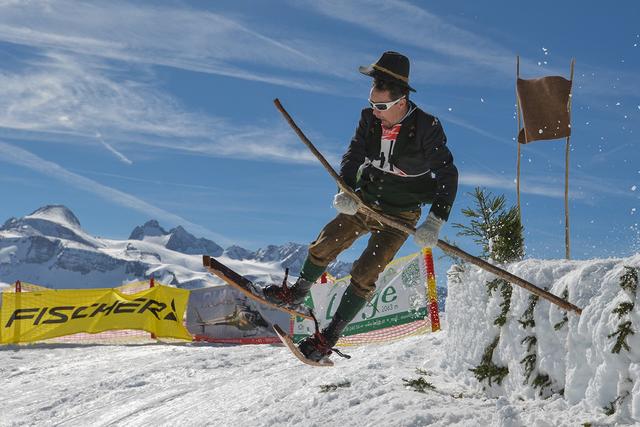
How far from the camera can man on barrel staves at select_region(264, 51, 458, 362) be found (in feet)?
17.0

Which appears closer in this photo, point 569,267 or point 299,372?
point 569,267

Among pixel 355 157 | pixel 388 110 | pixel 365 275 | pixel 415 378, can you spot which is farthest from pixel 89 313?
pixel 388 110

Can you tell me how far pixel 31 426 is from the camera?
28.7ft

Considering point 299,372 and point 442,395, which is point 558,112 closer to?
point 442,395

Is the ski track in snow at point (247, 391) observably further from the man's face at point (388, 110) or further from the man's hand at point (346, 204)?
the man's face at point (388, 110)

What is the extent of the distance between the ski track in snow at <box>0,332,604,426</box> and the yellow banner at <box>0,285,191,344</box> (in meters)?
3.05

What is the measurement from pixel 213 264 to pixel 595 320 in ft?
10.4

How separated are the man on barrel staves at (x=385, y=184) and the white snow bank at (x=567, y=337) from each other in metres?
1.02

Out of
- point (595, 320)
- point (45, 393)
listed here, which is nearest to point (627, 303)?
point (595, 320)

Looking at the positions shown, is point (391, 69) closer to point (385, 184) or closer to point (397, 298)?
point (385, 184)

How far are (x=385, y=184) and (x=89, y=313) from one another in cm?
1456

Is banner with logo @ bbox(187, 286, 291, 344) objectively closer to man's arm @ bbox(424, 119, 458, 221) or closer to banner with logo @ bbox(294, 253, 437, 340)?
banner with logo @ bbox(294, 253, 437, 340)

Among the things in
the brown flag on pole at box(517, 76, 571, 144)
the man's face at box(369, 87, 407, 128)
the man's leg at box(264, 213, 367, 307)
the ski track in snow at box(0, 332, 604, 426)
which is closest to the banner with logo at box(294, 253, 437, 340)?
the ski track in snow at box(0, 332, 604, 426)

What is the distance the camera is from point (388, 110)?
5.20 meters
